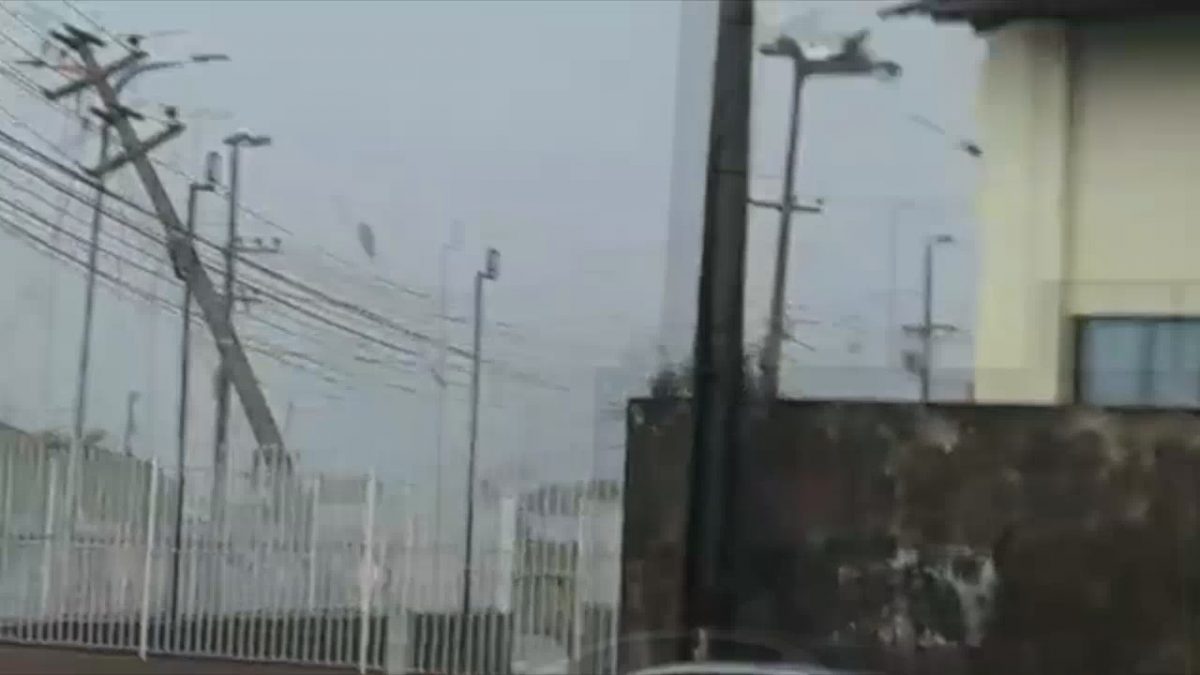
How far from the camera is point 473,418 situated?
11.8 metres

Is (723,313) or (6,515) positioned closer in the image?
(723,313)

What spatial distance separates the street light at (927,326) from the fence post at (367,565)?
4050 mm

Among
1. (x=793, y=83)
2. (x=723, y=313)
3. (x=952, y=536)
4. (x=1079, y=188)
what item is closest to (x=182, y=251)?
(x=793, y=83)

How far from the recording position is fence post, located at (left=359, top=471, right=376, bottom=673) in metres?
11.0

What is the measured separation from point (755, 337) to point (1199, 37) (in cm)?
260

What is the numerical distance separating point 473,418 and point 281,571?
159 centimetres

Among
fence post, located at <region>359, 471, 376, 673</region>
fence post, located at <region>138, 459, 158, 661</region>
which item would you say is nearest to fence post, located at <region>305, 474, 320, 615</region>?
fence post, located at <region>359, 471, 376, 673</region>

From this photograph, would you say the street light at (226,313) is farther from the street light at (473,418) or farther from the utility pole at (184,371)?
the street light at (473,418)

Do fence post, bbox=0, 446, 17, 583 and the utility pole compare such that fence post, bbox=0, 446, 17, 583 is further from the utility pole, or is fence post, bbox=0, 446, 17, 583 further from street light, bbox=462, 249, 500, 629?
street light, bbox=462, 249, 500, 629

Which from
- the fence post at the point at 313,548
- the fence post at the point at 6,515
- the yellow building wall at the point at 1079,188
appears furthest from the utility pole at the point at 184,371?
the yellow building wall at the point at 1079,188

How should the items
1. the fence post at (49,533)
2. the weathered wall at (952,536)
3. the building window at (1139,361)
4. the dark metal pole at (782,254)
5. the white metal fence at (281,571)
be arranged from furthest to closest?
1. the fence post at (49,533)
2. the white metal fence at (281,571)
3. the dark metal pole at (782,254)
4. the building window at (1139,361)
5. the weathered wall at (952,536)

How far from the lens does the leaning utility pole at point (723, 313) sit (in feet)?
26.6

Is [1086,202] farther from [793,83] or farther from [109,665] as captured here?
[109,665]

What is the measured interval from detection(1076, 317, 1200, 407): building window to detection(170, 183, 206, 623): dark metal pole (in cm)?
→ 623
